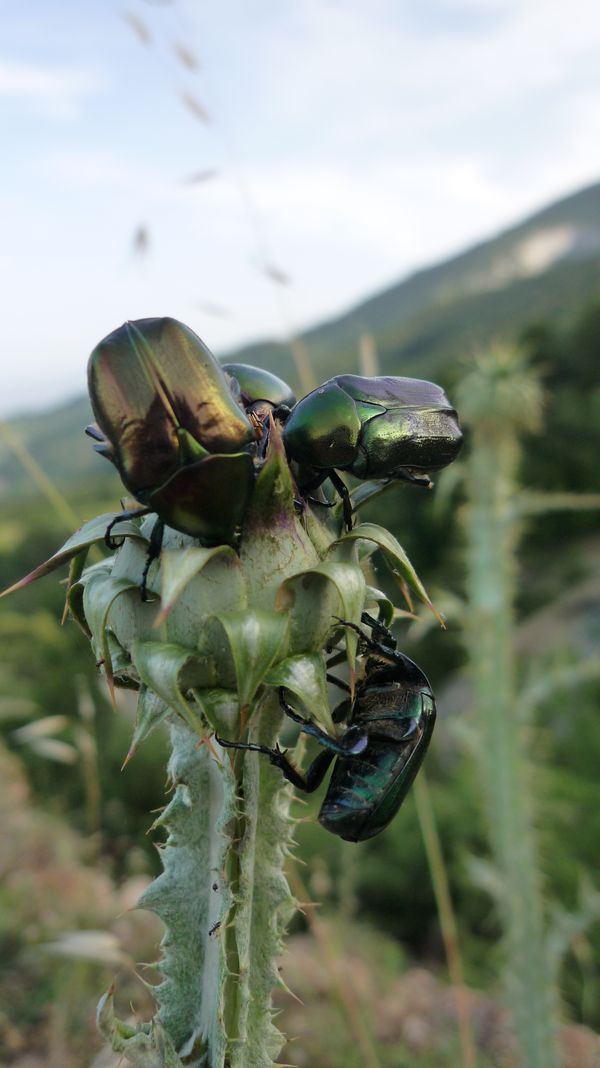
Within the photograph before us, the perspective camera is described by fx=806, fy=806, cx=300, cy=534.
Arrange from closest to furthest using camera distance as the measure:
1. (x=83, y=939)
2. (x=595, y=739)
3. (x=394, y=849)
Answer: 1. (x=83, y=939)
2. (x=394, y=849)
3. (x=595, y=739)

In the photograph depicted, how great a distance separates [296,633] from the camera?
4.45 feet

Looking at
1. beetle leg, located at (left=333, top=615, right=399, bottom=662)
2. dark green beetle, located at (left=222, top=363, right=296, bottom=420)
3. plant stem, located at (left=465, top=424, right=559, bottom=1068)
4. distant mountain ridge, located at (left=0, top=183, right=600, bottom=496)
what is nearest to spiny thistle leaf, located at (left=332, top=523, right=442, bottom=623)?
beetle leg, located at (left=333, top=615, right=399, bottom=662)

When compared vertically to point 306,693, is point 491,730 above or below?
below

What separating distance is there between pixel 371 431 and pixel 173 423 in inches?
Result: 16.3

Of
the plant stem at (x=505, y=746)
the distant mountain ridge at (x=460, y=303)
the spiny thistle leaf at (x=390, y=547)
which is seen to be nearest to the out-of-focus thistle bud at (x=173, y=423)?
the spiny thistle leaf at (x=390, y=547)

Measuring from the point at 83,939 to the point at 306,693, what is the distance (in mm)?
2456

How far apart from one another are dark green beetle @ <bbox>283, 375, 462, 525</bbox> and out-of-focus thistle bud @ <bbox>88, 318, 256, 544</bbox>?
0.51ft

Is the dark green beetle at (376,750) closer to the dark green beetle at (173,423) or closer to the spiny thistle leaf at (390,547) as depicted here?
the spiny thistle leaf at (390,547)

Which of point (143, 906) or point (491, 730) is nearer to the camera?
point (143, 906)

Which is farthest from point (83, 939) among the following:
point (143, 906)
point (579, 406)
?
point (579, 406)

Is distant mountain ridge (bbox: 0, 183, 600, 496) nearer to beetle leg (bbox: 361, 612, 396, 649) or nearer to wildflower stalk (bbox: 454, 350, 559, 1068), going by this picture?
wildflower stalk (bbox: 454, 350, 559, 1068)

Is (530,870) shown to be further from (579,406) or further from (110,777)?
(579,406)

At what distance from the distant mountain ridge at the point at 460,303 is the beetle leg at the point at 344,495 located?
204 feet

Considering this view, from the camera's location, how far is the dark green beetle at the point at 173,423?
3.91 ft
